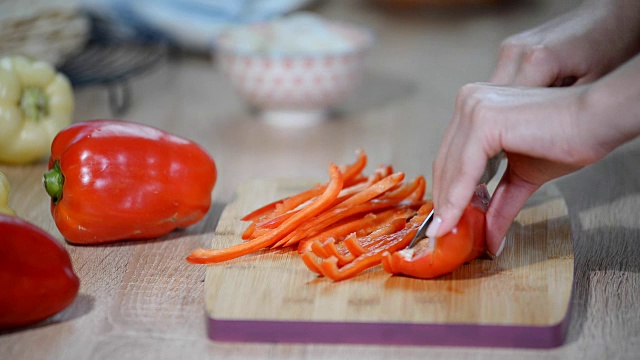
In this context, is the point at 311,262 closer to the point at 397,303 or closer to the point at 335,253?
the point at 335,253

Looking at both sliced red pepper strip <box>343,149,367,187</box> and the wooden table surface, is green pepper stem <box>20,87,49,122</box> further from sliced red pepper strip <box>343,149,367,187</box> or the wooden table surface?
sliced red pepper strip <box>343,149,367,187</box>

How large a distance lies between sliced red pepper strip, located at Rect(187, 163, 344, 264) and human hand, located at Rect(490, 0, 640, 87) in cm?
40

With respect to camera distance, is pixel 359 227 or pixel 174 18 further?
pixel 174 18

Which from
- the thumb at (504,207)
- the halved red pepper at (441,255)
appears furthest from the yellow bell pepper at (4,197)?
the thumb at (504,207)

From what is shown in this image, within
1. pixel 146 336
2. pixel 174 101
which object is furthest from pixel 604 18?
pixel 174 101

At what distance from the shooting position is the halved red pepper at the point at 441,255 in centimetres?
159

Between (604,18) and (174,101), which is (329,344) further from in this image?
(174,101)

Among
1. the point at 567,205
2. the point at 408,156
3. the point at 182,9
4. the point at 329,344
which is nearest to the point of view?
the point at 329,344

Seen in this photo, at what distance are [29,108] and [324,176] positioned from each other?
29.5 inches

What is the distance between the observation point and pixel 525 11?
380 cm

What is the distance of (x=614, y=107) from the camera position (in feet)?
4.60

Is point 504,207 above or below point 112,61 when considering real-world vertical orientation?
above

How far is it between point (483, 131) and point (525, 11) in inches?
95.8

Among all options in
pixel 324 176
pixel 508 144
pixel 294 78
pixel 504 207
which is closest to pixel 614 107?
pixel 508 144
